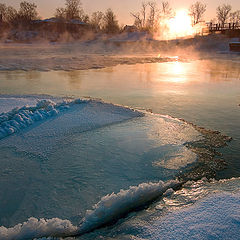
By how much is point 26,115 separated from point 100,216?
2297mm

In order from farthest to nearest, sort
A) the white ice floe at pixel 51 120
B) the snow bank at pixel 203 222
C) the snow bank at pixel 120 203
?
the white ice floe at pixel 51 120, the snow bank at pixel 120 203, the snow bank at pixel 203 222

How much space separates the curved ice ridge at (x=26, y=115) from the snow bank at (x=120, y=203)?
1850mm

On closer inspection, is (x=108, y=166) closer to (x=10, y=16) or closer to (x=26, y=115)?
(x=26, y=115)

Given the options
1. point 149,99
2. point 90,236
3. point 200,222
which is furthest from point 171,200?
point 149,99

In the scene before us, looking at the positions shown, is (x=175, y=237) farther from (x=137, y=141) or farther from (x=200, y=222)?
(x=137, y=141)

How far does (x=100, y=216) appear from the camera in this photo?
1680 mm

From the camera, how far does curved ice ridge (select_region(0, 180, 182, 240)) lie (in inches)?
59.1

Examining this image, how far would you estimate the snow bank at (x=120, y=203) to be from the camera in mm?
1643

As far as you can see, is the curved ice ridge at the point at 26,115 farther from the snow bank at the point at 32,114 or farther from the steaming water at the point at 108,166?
the steaming water at the point at 108,166

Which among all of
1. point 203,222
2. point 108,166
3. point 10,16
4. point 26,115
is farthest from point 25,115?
point 10,16

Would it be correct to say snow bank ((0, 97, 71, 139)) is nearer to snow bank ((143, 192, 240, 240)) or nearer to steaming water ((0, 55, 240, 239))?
steaming water ((0, 55, 240, 239))

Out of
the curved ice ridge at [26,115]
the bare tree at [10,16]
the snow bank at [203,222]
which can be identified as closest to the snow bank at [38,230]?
the snow bank at [203,222]

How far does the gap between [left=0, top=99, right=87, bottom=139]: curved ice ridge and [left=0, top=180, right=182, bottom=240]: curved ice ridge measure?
68.3 inches

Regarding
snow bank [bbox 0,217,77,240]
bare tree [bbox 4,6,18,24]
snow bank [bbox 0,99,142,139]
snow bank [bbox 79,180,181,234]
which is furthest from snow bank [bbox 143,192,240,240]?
bare tree [bbox 4,6,18,24]
